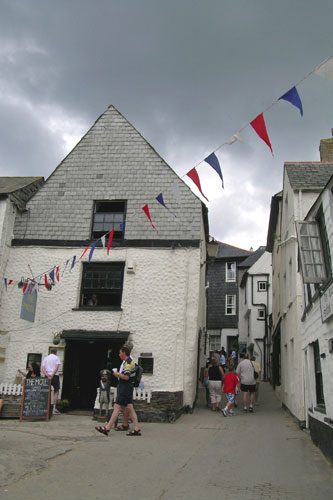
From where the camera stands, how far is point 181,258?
13469mm

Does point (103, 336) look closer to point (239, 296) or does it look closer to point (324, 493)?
point (324, 493)

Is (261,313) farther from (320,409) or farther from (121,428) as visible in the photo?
(121,428)

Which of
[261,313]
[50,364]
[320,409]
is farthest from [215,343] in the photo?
[320,409]

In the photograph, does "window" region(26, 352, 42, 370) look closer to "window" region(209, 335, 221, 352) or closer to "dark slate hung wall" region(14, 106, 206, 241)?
"dark slate hung wall" region(14, 106, 206, 241)

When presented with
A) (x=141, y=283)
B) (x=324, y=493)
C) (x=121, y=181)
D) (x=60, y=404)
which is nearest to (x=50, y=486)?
(x=324, y=493)

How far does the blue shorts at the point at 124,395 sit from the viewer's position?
26.5ft

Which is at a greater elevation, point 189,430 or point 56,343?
point 56,343

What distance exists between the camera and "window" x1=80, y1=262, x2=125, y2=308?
13.7 m

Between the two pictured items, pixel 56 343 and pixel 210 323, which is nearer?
pixel 56 343

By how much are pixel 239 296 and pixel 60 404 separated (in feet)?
81.8

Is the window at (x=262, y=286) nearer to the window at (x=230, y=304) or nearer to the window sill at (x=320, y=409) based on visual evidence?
the window at (x=230, y=304)

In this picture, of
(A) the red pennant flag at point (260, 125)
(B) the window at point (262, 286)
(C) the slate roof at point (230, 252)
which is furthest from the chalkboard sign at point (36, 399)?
(C) the slate roof at point (230, 252)

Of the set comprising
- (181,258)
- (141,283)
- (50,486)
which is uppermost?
(181,258)

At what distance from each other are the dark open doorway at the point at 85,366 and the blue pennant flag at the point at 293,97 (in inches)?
330
